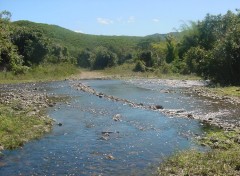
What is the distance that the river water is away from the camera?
14547mm

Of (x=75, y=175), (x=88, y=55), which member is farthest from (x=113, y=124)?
(x=88, y=55)

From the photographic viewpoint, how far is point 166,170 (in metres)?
13.7

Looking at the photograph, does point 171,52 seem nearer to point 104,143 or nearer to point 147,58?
point 147,58

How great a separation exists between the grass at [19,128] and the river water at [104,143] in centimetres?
54

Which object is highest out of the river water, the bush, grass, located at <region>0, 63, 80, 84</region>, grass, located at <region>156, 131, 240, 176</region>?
the bush

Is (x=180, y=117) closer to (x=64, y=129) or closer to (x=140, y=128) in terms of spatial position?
(x=140, y=128)

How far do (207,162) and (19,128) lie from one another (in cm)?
1088

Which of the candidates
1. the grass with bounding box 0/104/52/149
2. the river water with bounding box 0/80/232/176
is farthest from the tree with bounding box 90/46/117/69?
the grass with bounding box 0/104/52/149

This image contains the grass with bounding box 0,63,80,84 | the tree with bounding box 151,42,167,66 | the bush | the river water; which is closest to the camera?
the river water

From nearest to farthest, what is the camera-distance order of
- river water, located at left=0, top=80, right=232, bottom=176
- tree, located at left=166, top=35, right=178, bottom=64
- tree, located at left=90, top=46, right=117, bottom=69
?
river water, located at left=0, top=80, right=232, bottom=176 → tree, located at left=166, top=35, right=178, bottom=64 → tree, located at left=90, top=46, right=117, bottom=69

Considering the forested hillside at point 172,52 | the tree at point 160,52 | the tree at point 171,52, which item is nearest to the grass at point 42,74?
the forested hillside at point 172,52

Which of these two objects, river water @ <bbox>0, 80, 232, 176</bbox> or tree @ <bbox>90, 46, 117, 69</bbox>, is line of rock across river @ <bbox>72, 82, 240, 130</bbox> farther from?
tree @ <bbox>90, 46, 117, 69</bbox>

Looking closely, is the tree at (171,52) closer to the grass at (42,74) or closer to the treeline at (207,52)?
the treeline at (207,52)

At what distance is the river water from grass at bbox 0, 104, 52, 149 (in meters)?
0.54
